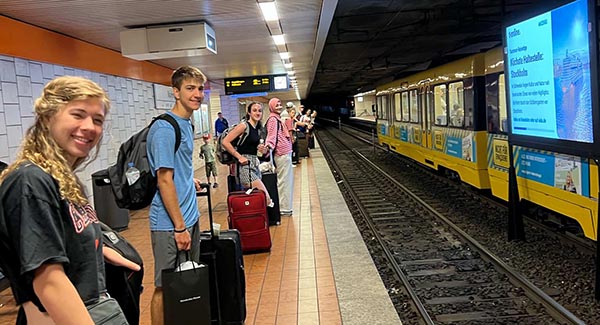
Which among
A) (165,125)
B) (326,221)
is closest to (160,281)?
(165,125)

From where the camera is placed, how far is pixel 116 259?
2420 millimetres

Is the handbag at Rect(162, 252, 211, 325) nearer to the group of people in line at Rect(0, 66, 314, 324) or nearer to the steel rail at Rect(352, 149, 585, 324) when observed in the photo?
the group of people in line at Rect(0, 66, 314, 324)

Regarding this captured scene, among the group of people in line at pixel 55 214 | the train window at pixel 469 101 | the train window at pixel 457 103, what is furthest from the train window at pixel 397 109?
the group of people in line at pixel 55 214

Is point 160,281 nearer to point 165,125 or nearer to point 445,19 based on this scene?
point 165,125

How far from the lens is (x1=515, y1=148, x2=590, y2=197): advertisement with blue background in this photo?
5.83m

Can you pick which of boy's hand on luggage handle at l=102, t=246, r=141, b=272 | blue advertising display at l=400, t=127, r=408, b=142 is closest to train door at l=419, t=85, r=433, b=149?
blue advertising display at l=400, t=127, r=408, b=142

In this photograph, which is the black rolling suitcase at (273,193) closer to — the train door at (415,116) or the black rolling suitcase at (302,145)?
the train door at (415,116)

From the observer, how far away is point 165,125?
11.3 ft

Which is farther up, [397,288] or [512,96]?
[512,96]

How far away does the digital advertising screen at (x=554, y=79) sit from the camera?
5.22 metres

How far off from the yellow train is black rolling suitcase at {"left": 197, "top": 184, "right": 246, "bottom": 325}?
3702 millimetres

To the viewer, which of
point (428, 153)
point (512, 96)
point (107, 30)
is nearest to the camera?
point (512, 96)

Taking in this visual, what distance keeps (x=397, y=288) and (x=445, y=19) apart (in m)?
10.8

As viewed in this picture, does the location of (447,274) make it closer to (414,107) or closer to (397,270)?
(397,270)
